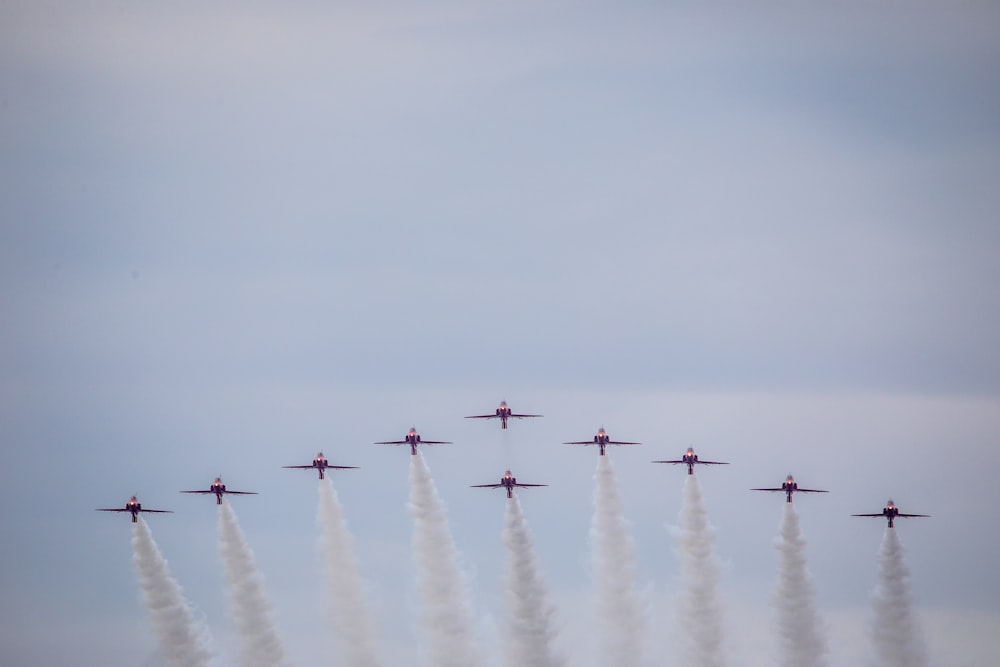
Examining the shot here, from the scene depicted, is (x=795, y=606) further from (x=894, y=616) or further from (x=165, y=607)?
(x=165, y=607)

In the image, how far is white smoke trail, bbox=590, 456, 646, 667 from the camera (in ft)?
550

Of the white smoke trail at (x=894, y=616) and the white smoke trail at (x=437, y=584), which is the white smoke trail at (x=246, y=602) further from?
the white smoke trail at (x=894, y=616)

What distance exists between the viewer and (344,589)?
17162cm

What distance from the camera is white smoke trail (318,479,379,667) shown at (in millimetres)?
168875

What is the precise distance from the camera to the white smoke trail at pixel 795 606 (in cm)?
16425

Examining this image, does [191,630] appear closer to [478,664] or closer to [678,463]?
[478,664]

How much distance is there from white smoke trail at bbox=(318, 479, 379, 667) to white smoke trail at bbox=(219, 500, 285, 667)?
20.0 ft

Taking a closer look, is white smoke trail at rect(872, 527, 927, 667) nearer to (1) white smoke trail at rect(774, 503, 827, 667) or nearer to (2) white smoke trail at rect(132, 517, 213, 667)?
(1) white smoke trail at rect(774, 503, 827, 667)

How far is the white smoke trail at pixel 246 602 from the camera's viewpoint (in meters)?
167

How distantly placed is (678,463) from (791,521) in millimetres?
11481

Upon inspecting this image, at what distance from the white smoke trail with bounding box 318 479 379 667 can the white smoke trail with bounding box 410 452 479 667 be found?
5.76m

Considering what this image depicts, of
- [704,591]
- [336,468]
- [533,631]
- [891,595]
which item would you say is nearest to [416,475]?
[336,468]

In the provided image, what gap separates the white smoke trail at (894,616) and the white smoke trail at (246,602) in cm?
5381

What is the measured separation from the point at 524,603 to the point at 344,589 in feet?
56.2
